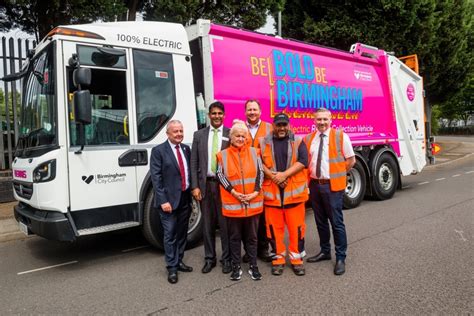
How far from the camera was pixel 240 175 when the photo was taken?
3.87 metres

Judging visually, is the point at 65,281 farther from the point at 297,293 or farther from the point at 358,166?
the point at 358,166

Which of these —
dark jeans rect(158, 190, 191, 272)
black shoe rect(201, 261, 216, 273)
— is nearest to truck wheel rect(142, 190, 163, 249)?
dark jeans rect(158, 190, 191, 272)

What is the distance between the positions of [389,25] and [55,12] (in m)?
9.51

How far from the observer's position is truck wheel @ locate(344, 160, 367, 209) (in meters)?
7.46

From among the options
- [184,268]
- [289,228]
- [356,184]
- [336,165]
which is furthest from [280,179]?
[356,184]

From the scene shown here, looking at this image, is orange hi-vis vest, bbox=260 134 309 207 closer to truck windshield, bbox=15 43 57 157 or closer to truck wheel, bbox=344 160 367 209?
truck windshield, bbox=15 43 57 157

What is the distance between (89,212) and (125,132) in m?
0.97

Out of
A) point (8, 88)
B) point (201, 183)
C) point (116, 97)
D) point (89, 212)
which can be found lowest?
point (89, 212)

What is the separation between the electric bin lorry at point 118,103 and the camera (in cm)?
419

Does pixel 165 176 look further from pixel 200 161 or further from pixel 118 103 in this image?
pixel 118 103

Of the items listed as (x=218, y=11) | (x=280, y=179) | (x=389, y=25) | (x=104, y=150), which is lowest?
(x=280, y=179)


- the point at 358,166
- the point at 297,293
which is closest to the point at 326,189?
the point at 297,293

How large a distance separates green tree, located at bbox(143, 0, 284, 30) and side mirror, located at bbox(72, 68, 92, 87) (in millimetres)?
4707

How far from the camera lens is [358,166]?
7.49 meters
